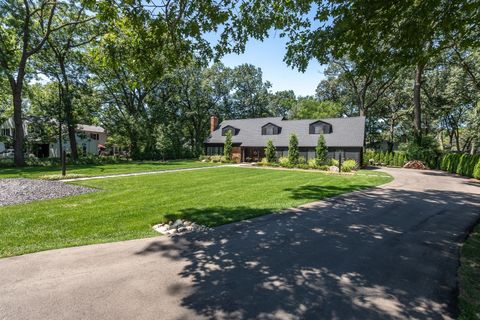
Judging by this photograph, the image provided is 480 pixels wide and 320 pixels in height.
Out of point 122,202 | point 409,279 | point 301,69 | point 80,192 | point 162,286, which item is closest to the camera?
point 162,286

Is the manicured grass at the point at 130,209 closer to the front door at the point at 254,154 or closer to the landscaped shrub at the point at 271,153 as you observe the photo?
the landscaped shrub at the point at 271,153

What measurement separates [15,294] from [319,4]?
30.5 feet

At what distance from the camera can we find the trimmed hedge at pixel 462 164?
18.9 m

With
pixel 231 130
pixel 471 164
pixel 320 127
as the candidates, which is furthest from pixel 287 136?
pixel 471 164

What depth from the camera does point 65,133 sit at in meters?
33.1

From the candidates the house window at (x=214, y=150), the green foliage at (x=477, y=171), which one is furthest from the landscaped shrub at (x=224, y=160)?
the green foliage at (x=477, y=171)

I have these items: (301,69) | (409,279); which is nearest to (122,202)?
(301,69)

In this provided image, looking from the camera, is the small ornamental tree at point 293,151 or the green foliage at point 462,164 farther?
the small ornamental tree at point 293,151

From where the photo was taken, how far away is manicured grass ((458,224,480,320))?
12.1 feet

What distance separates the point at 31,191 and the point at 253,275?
12030 millimetres

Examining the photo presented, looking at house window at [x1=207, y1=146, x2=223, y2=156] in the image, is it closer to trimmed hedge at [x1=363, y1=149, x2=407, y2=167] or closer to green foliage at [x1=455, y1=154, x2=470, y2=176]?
trimmed hedge at [x1=363, y1=149, x2=407, y2=167]

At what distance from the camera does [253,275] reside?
4664 millimetres

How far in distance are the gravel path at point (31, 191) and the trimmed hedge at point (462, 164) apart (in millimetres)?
25990

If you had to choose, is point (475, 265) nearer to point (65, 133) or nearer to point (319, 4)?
point (319, 4)
